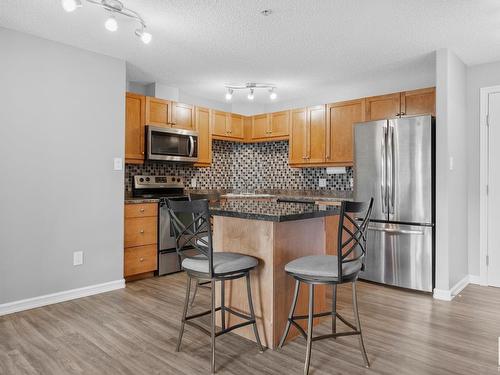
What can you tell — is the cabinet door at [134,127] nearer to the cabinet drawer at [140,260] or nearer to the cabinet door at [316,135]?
the cabinet drawer at [140,260]

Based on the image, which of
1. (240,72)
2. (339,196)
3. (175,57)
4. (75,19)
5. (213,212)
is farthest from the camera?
(339,196)

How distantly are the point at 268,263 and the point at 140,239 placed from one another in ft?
7.05

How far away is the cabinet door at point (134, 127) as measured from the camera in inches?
165

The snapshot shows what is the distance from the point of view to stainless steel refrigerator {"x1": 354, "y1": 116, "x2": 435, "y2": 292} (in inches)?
139

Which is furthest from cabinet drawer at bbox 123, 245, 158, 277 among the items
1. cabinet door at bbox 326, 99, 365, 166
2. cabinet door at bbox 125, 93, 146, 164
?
cabinet door at bbox 326, 99, 365, 166

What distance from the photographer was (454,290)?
355cm

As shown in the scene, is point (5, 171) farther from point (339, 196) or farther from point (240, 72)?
point (339, 196)

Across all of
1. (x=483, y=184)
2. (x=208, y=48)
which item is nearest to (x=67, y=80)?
(x=208, y=48)

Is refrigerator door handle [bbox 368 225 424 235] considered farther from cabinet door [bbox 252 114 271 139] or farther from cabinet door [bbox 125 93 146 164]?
cabinet door [bbox 125 93 146 164]

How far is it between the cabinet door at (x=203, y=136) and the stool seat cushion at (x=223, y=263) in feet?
9.67

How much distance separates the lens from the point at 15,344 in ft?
7.88

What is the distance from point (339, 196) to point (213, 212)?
119 inches

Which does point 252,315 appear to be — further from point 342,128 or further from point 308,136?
point 308,136

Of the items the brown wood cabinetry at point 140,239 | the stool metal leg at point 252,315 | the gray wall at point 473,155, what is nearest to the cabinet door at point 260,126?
the brown wood cabinetry at point 140,239
